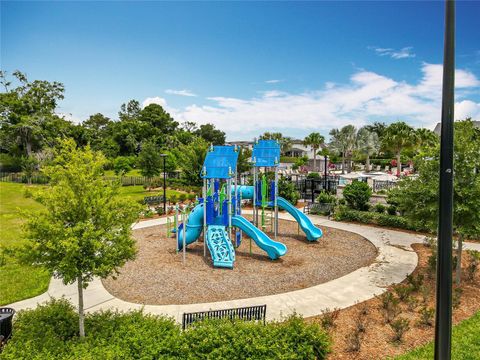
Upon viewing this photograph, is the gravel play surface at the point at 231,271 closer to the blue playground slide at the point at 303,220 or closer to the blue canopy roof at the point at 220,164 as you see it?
the blue playground slide at the point at 303,220

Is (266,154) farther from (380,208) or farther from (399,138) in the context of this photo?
(399,138)

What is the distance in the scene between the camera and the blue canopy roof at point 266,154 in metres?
18.2

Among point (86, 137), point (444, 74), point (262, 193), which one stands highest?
point (86, 137)

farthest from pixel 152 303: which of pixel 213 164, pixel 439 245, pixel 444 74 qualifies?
pixel 444 74

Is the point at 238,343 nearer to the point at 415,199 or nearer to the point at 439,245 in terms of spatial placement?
the point at 439,245

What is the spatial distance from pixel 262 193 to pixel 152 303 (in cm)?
906

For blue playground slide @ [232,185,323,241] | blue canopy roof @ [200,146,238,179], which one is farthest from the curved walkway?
blue canopy roof @ [200,146,238,179]

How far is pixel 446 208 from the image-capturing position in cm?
453

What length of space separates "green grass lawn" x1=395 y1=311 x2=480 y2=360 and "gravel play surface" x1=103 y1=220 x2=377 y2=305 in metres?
4.77

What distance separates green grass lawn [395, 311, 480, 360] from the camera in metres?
7.74

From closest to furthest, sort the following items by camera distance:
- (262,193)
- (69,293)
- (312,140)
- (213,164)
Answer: (69,293)
(213,164)
(262,193)
(312,140)

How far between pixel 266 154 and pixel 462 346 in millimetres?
12316

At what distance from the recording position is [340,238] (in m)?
19.2

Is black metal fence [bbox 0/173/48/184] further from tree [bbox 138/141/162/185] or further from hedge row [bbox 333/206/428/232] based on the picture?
hedge row [bbox 333/206/428/232]
